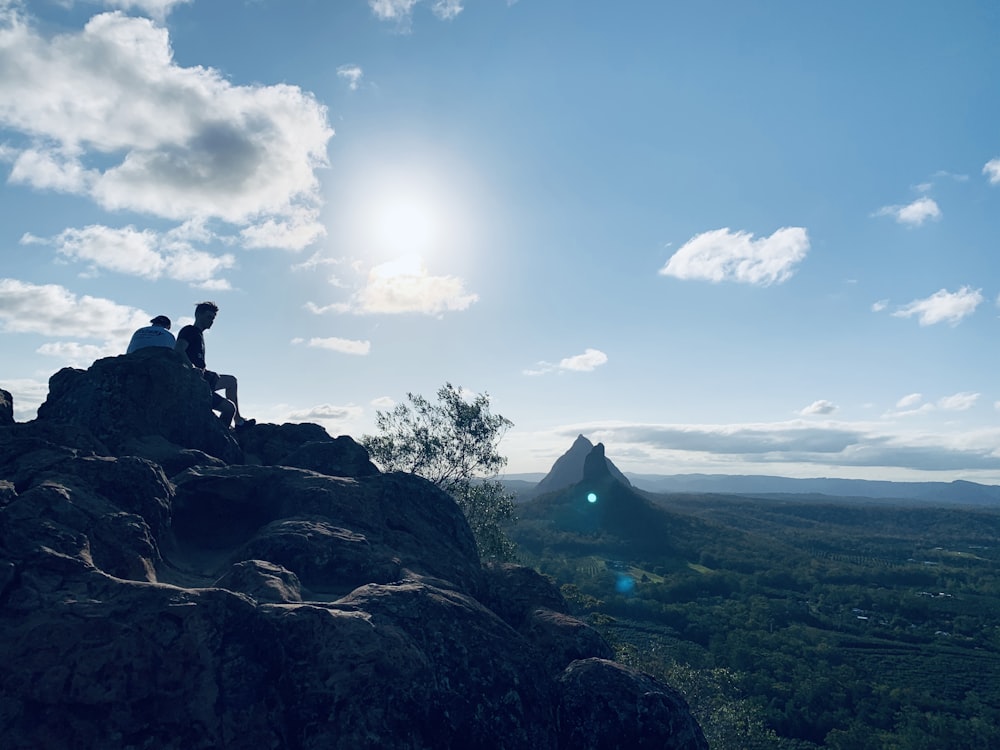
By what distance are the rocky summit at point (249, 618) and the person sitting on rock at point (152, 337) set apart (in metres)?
1.45

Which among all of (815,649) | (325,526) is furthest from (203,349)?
(815,649)

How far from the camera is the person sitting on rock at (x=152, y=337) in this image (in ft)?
65.0

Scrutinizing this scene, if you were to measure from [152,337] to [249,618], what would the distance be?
538 inches

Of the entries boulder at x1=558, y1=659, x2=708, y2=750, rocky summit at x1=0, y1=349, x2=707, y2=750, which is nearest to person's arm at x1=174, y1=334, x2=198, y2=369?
rocky summit at x1=0, y1=349, x2=707, y2=750

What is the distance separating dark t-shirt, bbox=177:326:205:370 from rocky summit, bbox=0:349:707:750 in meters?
3.48

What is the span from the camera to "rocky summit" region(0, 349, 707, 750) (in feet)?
28.6

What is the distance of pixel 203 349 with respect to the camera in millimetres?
22672

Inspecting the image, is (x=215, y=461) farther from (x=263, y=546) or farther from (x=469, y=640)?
(x=469, y=640)

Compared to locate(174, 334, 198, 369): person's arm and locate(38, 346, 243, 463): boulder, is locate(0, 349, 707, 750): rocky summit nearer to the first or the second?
locate(38, 346, 243, 463): boulder

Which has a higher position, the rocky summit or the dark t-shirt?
the dark t-shirt

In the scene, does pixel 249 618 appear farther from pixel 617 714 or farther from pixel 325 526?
pixel 617 714

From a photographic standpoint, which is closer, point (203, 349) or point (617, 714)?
point (617, 714)

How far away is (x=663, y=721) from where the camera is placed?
1223 centimetres

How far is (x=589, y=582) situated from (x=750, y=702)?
274 ft
